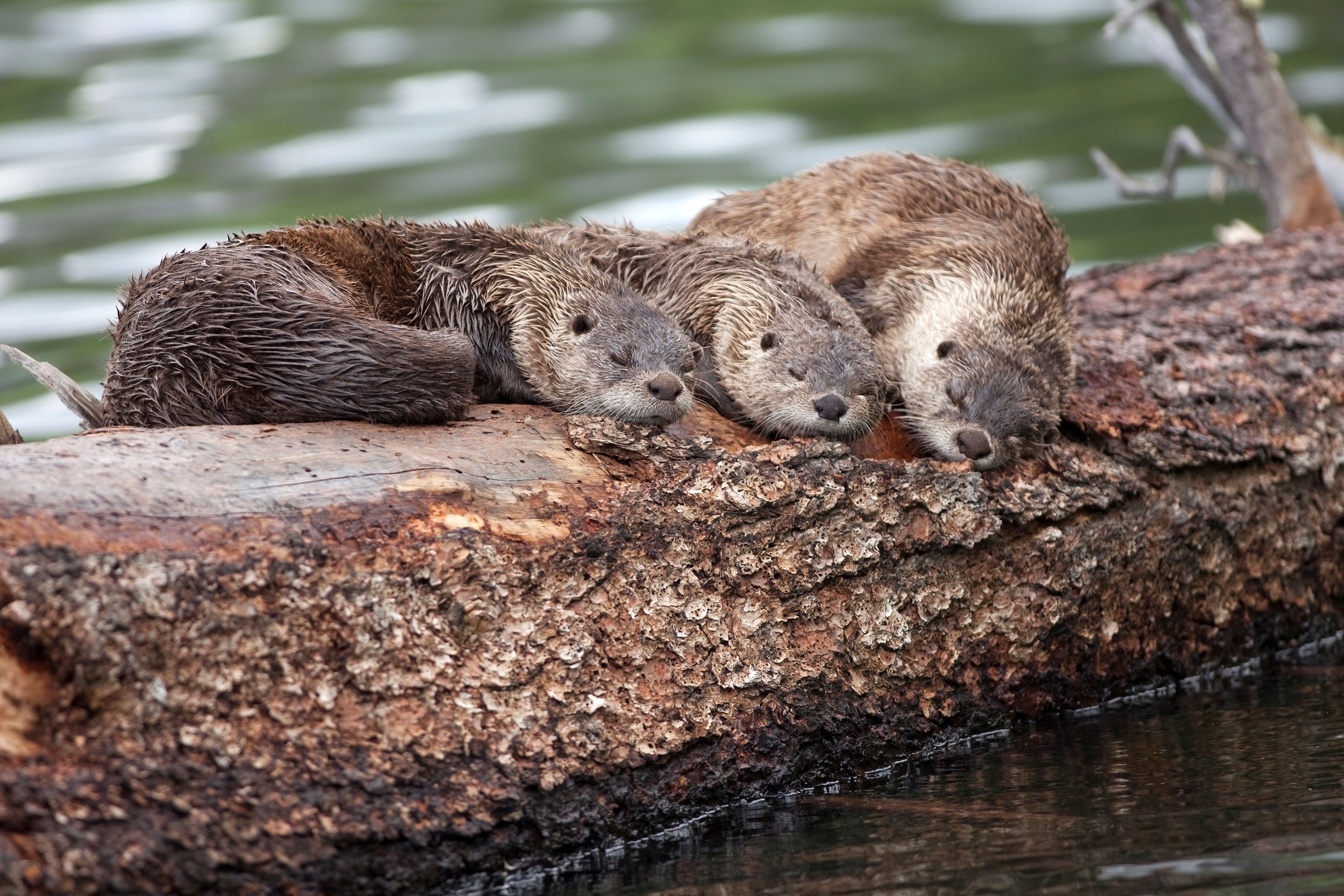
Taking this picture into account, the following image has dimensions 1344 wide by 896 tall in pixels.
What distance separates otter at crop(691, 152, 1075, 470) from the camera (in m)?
4.60

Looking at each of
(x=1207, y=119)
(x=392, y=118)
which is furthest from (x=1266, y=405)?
(x=392, y=118)

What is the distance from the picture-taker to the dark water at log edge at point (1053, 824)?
3162mm

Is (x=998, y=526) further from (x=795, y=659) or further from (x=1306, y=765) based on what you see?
(x=1306, y=765)

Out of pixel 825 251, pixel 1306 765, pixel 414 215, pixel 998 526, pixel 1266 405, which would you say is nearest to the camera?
pixel 1306 765

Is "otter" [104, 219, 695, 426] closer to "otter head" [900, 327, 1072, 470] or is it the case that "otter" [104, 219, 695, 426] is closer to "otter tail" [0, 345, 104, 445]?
"otter tail" [0, 345, 104, 445]

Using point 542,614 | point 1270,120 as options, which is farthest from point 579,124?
point 542,614

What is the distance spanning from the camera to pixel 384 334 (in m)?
4.05

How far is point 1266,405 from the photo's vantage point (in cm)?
485

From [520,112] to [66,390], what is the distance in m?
10.3

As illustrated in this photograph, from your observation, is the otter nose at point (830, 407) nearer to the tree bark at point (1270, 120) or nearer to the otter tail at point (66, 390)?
the otter tail at point (66, 390)

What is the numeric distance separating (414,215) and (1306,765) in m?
9.15

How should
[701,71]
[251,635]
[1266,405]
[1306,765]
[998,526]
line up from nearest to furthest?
1. [251,635]
2. [1306,765]
3. [998,526]
4. [1266,405]
5. [701,71]

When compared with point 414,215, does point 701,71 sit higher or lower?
higher

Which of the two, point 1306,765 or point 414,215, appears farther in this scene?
point 414,215
